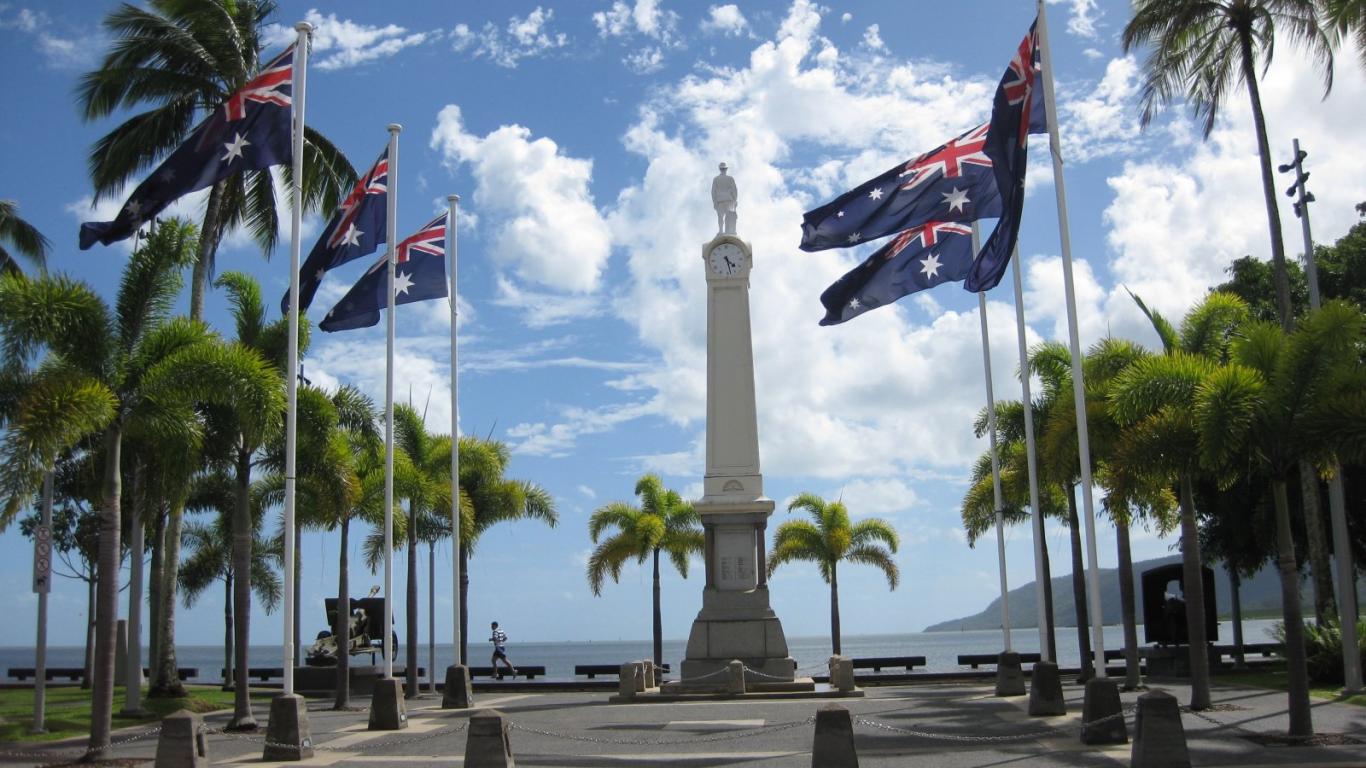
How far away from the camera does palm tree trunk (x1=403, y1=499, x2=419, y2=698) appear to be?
32375mm

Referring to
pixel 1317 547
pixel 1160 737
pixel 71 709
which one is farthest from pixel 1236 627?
pixel 71 709

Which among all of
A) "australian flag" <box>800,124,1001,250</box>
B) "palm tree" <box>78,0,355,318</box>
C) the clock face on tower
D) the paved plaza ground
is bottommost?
the paved plaza ground

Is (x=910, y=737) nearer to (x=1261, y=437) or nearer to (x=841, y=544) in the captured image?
(x=1261, y=437)

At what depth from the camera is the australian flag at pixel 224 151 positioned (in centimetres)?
1792

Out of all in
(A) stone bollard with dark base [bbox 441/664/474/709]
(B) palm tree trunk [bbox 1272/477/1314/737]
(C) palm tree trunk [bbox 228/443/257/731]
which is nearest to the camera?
(B) palm tree trunk [bbox 1272/477/1314/737]

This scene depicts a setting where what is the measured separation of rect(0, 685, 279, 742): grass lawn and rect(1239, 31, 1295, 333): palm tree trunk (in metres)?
24.7

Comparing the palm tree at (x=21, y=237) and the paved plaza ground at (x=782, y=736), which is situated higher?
the palm tree at (x=21, y=237)

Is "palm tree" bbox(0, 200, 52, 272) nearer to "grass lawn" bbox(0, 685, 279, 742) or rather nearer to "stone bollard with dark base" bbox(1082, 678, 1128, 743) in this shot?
"grass lawn" bbox(0, 685, 279, 742)

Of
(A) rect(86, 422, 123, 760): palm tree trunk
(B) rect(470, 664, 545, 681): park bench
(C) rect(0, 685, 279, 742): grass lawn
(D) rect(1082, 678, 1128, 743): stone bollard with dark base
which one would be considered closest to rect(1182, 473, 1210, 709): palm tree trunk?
(D) rect(1082, 678, 1128, 743): stone bollard with dark base

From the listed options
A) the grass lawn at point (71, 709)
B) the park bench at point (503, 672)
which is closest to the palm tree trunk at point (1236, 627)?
the park bench at point (503, 672)

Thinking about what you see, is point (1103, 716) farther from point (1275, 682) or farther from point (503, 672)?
point (503, 672)

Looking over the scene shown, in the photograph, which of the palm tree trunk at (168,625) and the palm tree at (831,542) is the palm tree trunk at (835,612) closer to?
the palm tree at (831,542)

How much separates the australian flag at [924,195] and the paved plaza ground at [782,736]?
8487 mm

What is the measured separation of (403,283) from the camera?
76.5 ft
